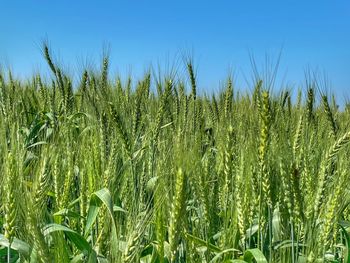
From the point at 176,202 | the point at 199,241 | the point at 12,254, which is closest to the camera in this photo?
the point at 176,202

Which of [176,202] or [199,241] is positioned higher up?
[176,202]

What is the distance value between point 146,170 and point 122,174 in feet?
1.23

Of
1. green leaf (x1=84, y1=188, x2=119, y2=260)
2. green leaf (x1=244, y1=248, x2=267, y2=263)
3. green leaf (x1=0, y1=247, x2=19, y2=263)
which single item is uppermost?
green leaf (x1=84, y1=188, x2=119, y2=260)

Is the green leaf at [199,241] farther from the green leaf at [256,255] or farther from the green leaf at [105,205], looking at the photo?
the green leaf at [105,205]

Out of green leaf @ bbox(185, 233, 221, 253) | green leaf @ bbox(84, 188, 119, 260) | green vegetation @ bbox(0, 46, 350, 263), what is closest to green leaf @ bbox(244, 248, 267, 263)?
green vegetation @ bbox(0, 46, 350, 263)

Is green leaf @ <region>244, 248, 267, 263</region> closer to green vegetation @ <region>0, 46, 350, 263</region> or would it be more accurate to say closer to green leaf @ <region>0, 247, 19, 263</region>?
green vegetation @ <region>0, 46, 350, 263</region>

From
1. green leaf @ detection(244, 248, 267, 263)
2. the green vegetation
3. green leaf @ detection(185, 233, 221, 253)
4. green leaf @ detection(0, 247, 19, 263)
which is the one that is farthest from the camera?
green leaf @ detection(0, 247, 19, 263)

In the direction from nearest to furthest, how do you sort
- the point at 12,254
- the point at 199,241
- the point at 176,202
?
→ the point at 176,202, the point at 199,241, the point at 12,254

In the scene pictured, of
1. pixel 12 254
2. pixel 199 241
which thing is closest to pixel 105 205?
pixel 199 241

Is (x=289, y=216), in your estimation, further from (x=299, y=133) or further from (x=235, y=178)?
(x=299, y=133)

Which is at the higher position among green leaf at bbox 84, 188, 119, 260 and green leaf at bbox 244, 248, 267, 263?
green leaf at bbox 84, 188, 119, 260

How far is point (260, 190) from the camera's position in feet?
6.27

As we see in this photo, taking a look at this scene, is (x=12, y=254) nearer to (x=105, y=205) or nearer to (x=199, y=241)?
(x=105, y=205)

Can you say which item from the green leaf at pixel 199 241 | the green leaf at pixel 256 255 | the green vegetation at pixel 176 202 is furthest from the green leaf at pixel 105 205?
the green leaf at pixel 256 255
